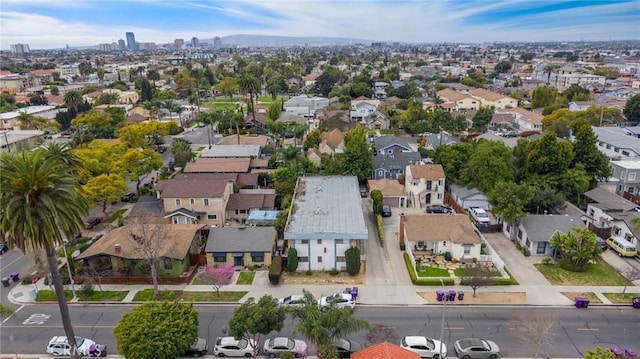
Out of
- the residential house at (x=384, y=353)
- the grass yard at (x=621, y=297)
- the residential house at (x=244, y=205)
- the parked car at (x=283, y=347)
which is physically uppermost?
the residential house at (x=244, y=205)

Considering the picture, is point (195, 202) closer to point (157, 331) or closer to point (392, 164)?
point (157, 331)

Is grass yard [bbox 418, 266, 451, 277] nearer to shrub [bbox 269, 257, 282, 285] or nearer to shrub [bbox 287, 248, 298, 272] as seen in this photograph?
shrub [bbox 287, 248, 298, 272]

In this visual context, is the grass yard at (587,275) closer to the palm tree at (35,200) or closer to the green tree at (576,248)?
the green tree at (576,248)

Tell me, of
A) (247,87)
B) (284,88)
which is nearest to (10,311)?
(247,87)

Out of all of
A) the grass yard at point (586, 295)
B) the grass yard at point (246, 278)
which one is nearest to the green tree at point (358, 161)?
the grass yard at point (246, 278)

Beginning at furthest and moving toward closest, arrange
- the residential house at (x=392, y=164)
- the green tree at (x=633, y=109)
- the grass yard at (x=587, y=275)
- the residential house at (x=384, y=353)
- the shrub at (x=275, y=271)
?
the green tree at (x=633, y=109)
the residential house at (x=392, y=164)
the grass yard at (x=587, y=275)
the shrub at (x=275, y=271)
the residential house at (x=384, y=353)

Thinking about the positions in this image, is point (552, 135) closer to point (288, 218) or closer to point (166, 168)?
point (288, 218)

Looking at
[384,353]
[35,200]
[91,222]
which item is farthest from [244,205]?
[384,353]

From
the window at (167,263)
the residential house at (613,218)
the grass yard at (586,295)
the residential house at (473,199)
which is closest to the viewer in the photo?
the grass yard at (586,295)
